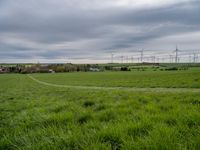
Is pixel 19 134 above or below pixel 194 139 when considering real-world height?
below

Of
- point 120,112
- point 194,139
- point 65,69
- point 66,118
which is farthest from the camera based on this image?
point 65,69

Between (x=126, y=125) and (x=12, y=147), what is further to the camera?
(x=126, y=125)

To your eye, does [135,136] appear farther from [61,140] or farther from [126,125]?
[61,140]

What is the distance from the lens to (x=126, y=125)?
12.9 ft

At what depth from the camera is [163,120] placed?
14.1ft

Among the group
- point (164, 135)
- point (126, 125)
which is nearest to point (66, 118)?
point (126, 125)

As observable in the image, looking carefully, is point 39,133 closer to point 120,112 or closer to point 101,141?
point 101,141

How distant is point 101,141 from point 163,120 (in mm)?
1728

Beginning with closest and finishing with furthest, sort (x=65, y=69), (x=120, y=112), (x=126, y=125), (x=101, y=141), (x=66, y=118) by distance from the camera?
(x=101, y=141) → (x=126, y=125) → (x=66, y=118) → (x=120, y=112) → (x=65, y=69)

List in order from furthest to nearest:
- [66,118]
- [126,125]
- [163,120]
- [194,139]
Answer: [66,118] < [163,120] < [126,125] < [194,139]

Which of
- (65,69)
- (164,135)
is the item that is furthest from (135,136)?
(65,69)

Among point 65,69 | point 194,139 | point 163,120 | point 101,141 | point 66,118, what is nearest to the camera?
point 194,139

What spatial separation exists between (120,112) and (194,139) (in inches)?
102

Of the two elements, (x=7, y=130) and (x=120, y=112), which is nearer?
(x=7, y=130)
